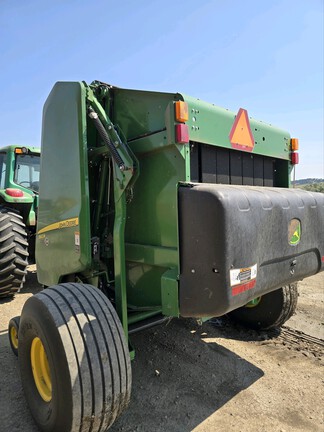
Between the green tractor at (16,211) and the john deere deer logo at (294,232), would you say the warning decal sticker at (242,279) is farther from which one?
the green tractor at (16,211)

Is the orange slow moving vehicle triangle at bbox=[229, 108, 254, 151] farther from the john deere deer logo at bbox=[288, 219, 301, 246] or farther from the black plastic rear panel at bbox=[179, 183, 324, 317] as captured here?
the john deere deer logo at bbox=[288, 219, 301, 246]

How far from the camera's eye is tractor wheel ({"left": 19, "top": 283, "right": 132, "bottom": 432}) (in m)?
1.87

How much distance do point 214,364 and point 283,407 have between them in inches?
28.6

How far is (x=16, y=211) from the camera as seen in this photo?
17.0 ft

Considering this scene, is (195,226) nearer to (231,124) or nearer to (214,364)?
(231,124)

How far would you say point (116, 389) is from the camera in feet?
6.43

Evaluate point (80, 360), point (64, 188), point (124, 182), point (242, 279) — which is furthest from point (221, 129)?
point (80, 360)

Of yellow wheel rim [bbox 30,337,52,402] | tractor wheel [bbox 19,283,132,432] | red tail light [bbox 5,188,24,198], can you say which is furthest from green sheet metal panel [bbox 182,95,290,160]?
red tail light [bbox 5,188,24,198]

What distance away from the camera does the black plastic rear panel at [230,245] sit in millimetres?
1940

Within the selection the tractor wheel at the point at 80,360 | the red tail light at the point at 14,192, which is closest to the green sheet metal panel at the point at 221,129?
the tractor wheel at the point at 80,360

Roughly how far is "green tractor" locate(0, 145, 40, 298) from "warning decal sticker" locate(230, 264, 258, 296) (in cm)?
357

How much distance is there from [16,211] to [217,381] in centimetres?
381

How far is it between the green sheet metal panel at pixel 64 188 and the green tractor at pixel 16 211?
5.54 feet

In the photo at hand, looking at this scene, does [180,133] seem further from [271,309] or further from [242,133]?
[271,309]
